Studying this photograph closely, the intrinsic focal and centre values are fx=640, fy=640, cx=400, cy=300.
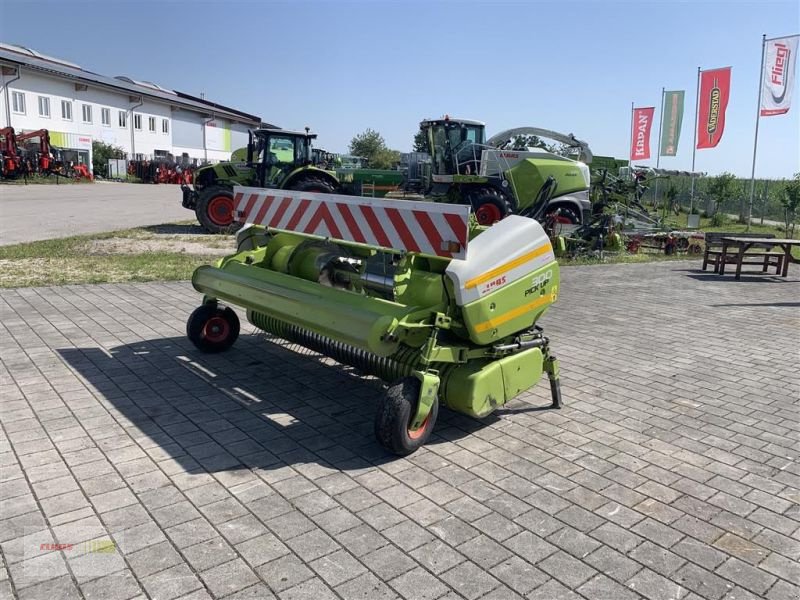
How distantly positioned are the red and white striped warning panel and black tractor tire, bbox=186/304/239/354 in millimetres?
905

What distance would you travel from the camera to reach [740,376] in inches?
236

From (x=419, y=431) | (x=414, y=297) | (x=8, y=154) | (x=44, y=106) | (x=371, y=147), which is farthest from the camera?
(x=371, y=147)

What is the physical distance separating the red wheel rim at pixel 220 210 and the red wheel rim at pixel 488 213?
614 centimetres

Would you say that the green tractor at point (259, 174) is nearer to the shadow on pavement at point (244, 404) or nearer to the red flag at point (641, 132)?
the shadow on pavement at point (244, 404)

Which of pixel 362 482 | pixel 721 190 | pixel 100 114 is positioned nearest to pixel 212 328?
pixel 362 482

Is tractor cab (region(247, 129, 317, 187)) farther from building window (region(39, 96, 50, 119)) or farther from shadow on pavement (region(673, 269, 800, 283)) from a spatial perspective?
building window (region(39, 96, 50, 119))

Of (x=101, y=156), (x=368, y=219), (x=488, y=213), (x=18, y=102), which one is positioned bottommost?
(x=488, y=213)

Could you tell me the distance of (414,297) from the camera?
4.42 meters

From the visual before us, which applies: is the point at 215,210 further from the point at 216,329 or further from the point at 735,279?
the point at 735,279

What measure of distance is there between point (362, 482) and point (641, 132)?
98.6 ft

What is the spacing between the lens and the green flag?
89.9 ft

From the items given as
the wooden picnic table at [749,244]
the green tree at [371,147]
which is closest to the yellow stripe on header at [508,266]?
the wooden picnic table at [749,244]

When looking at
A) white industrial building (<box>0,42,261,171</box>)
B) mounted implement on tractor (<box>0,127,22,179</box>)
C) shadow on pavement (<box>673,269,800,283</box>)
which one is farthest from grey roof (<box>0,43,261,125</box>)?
shadow on pavement (<box>673,269,800,283</box>)

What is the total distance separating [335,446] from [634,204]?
15963 mm
